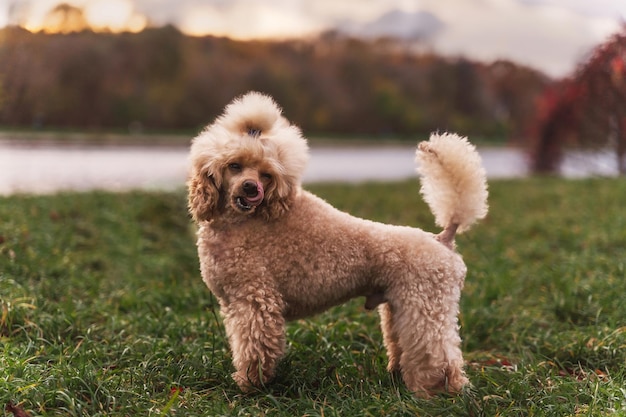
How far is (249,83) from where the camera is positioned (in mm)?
23984

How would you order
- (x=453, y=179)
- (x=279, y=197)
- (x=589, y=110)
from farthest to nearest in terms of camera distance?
Result: (x=589, y=110) < (x=453, y=179) < (x=279, y=197)

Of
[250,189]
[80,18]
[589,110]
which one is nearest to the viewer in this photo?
[250,189]

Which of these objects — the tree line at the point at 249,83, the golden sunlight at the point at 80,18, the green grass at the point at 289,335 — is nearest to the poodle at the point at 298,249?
the green grass at the point at 289,335

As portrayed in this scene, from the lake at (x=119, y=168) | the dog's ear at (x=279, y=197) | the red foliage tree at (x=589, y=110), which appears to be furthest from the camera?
the lake at (x=119, y=168)

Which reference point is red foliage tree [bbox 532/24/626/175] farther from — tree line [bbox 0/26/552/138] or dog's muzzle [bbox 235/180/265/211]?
dog's muzzle [bbox 235/180/265/211]

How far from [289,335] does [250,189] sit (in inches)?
54.5

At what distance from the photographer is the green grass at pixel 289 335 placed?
282cm

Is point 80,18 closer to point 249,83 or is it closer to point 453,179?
point 453,179

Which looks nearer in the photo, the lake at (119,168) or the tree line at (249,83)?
the tree line at (249,83)

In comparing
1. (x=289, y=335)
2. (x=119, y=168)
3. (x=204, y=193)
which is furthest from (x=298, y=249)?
(x=119, y=168)

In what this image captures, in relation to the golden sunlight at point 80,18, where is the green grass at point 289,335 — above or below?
below

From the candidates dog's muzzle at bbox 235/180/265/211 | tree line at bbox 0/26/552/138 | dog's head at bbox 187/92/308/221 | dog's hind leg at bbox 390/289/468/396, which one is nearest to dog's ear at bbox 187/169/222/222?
dog's head at bbox 187/92/308/221

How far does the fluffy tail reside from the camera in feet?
9.87

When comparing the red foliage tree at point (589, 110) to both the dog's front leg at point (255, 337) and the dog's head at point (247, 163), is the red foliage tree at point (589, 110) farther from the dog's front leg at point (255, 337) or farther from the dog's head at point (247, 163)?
the dog's front leg at point (255, 337)
